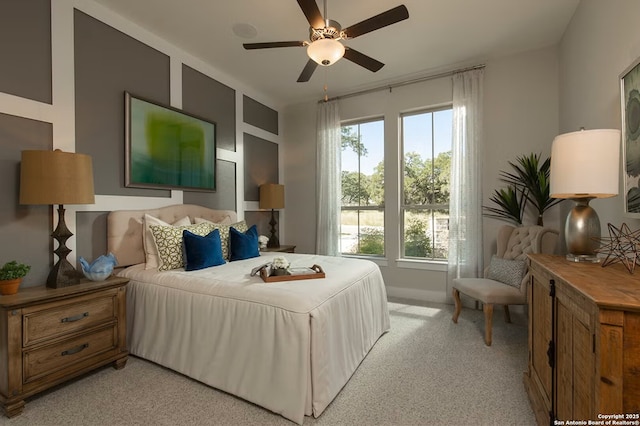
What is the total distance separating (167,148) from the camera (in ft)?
10.0

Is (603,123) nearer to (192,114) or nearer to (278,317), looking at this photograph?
(278,317)

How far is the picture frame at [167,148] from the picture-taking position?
2.74 metres

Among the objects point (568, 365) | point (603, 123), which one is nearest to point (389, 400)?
point (568, 365)

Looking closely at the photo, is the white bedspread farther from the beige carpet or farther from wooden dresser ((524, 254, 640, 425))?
wooden dresser ((524, 254, 640, 425))

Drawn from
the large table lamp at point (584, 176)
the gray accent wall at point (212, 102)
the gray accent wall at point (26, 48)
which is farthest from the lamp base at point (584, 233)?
the gray accent wall at point (26, 48)

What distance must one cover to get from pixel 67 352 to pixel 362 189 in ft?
11.9

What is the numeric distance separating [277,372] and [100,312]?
1.42 metres

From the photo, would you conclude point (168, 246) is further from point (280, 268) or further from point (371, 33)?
point (371, 33)

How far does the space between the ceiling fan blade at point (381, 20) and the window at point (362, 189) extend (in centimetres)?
223

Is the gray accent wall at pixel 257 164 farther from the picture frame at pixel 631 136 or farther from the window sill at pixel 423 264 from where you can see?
the picture frame at pixel 631 136

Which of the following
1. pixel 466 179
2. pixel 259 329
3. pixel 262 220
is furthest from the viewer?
pixel 262 220

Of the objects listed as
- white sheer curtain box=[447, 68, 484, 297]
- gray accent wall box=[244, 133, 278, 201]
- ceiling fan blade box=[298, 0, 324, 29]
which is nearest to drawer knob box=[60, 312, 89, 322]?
gray accent wall box=[244, 133, 278, 201]

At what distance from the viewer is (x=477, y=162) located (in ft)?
11.4

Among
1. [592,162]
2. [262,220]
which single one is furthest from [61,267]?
[592,162]
